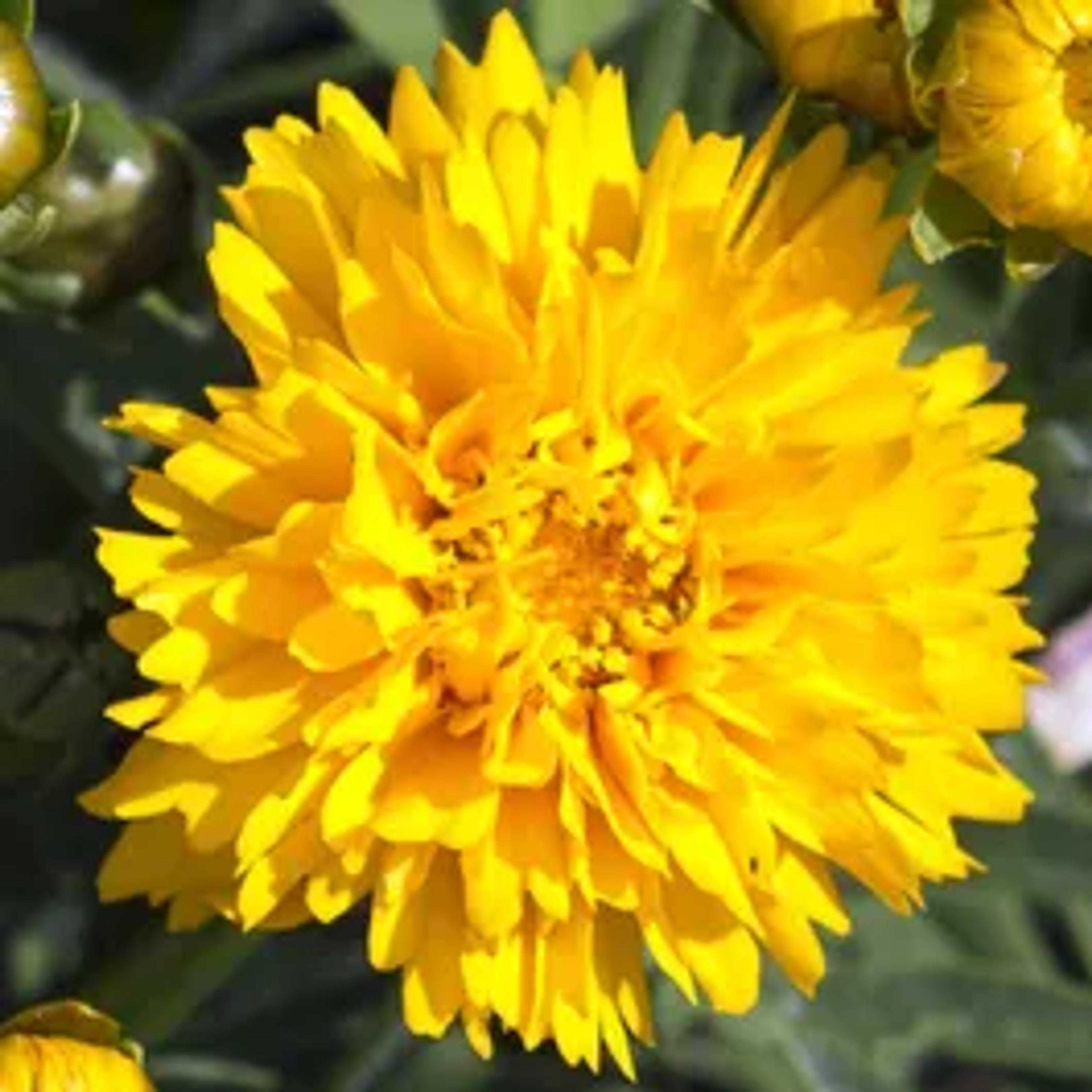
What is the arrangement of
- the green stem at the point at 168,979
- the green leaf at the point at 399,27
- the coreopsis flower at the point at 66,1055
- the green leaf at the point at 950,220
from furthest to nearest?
the green leaf at the point at 399,27 → the green stem at the point at 168,979 → the green leaf at the point at 950,220 → the coreopsis flower at the point at 66,1055

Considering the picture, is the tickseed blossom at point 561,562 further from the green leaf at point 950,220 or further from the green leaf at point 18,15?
the green leaf at point 18,15

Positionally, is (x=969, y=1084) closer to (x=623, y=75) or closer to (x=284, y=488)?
(x=623, y=75)

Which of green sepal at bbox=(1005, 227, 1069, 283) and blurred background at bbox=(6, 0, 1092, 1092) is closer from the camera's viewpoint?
green sepal at bbox=(1005, 227, 1069, 283)

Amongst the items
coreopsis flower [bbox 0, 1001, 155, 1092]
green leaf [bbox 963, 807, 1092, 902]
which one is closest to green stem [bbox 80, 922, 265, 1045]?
coreopsis flower [bbox 0, 1001, 155, 1092]

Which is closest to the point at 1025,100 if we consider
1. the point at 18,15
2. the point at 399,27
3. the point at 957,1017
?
the point at 18,15

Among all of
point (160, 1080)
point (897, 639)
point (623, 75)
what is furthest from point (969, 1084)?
point (897, 639)

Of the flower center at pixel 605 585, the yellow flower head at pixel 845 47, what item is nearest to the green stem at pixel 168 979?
the flower center at pixel 605 585

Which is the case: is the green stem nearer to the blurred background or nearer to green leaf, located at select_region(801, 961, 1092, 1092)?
the blurred background
